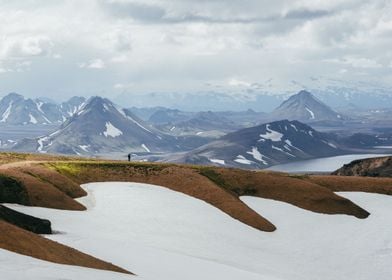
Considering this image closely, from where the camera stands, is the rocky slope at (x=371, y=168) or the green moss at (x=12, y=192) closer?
the green moss at (x=12, y=192)

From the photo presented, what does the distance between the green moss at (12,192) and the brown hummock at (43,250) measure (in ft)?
59.2

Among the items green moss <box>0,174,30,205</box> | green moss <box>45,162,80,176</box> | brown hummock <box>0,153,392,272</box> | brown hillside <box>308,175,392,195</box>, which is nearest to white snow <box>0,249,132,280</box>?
green moss <box>0,174,30,205</box>

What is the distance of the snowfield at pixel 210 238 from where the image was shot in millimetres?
36719

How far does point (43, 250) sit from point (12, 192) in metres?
20.7

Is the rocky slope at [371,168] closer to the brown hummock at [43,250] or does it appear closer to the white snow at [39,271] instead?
the brown hummock at [43,250]

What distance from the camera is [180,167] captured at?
77.8 meters

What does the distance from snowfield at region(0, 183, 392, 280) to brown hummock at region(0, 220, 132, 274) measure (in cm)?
166

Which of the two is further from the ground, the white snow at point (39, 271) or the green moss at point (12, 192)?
the green moss at point (12, 192)

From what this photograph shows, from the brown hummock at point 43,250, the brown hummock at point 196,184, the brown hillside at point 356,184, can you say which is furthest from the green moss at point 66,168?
the brown hummock at point 43,250

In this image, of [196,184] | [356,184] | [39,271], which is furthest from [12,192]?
[356,184]

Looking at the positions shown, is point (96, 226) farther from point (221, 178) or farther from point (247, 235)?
point (221, 178)

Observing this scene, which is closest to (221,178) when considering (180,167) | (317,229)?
(180,167)

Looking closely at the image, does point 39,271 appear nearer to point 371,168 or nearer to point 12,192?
point 12,192

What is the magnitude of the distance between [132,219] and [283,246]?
17022 mm
